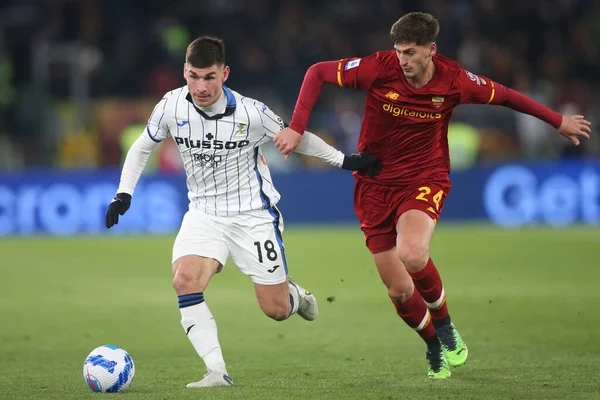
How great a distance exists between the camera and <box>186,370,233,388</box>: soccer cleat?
21.3ft

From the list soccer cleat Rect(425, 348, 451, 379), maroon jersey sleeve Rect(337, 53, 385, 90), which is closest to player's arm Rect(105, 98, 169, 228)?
maroon jersey sleeve Rect(337, 53, 385, 90)

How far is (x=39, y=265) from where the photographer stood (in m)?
15.6

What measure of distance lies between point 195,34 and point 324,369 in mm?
16218

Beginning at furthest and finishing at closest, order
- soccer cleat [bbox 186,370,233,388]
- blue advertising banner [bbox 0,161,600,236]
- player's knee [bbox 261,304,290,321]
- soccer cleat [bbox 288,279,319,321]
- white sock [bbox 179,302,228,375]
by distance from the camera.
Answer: blue advertising banner [bbox 0,161,600,236]
soccer cleat [bbox 288,279,319,321]
player's knee [bbox 261,304,290,321]
white sock [bbox 179,302,228,375]
soccer cleat [bbox 186,370,233,388]

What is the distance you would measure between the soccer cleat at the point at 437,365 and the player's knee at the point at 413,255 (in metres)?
0.63

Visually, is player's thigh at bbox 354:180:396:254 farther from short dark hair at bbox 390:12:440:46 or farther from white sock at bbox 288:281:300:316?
short dark hair at bbox 390:12:440:46

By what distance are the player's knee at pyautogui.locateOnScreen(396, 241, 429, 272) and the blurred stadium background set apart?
0.73 m

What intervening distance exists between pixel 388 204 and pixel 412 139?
0.47m

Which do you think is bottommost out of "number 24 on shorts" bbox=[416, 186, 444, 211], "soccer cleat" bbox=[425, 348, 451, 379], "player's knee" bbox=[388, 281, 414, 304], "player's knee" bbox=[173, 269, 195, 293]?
"soccer cleat" bbox=[425, 348, 451, 379]

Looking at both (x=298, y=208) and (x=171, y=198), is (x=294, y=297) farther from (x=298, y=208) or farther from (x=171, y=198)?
(x=298, y=208)

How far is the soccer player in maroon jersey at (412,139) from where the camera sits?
7012mm

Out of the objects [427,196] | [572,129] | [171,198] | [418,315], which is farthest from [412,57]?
[171,198]

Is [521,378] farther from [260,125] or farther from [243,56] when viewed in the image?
[243,56]

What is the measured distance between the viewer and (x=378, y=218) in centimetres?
748
